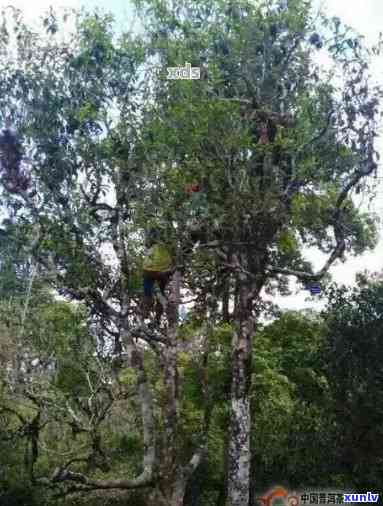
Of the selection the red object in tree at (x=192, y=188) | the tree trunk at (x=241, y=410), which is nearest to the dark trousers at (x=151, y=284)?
the tree trunk at (x=241, y=410)

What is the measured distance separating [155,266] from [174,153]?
1.72 metres

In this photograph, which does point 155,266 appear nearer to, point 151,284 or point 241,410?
point 151,284

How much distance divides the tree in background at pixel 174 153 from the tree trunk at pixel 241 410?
21 mm

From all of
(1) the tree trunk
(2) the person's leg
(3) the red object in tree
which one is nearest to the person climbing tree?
(2) the person's leg

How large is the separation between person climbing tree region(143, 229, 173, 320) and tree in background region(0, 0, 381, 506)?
0.74ft

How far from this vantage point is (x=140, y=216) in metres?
8.34

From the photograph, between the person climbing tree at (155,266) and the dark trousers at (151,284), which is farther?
the dark trousers at (151,284)

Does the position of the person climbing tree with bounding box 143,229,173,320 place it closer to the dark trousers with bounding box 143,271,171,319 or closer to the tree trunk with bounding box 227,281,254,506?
the dark trousers with bounding box 143,271,171,319

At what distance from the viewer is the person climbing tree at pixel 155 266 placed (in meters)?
8.56

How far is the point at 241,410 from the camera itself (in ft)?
29.1

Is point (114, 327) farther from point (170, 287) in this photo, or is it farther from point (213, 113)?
point (213, 113)

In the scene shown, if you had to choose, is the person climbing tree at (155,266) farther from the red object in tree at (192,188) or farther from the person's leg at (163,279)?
the red object in tree at (192,188)

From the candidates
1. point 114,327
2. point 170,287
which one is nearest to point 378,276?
point 170,287

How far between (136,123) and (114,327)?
131 inches
